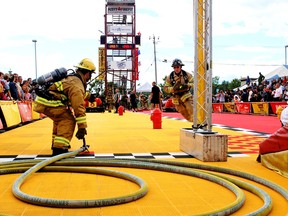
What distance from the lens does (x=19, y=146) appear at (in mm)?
7379

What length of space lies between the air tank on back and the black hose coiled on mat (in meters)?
1.18

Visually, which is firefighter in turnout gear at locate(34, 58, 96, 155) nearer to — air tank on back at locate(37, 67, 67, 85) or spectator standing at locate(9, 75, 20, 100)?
air tank on back at locate(37, 67, 67, 85)

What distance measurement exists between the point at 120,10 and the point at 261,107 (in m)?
31.5

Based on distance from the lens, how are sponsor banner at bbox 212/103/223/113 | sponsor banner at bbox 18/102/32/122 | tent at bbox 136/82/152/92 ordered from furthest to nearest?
tent at bbox 136/82/152/92 < sponsor banner at bbox 212/103/223/113 < sponsor banner at bbox 18/102/32/122

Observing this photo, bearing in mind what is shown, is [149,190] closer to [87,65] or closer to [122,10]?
[87,65]

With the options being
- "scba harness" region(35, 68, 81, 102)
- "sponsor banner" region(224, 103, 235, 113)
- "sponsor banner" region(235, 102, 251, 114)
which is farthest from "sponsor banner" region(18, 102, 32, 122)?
"sponsor banner" region(224, 103, 235, 113)

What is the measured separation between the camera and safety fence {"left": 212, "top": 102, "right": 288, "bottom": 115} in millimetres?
19397

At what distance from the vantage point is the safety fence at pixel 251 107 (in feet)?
63.6

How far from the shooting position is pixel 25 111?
1494 cm

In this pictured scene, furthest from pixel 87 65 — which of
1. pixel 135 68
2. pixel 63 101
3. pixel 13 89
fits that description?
pixel 135 68

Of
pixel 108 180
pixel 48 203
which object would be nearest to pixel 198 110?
pixel 108 180

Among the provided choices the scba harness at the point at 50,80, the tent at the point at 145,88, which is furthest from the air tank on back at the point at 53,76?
the tent at the point at 145,88

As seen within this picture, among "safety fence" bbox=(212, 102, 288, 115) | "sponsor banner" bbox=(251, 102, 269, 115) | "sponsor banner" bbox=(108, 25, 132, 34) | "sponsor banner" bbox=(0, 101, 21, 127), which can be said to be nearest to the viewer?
"sponsor banner" bbox=(0, 101, 21, 127)

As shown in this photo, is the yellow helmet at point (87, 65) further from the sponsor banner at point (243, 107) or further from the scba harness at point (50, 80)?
the sponsor banner at point (243, 107)
